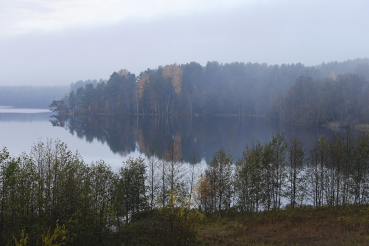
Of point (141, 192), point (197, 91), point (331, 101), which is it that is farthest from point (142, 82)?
point (141, 192)

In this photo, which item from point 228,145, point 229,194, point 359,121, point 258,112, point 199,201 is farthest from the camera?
point 258,112

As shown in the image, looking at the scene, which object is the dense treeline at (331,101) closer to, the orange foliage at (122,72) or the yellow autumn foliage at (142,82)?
the yellow autumn foliage at (142,82)

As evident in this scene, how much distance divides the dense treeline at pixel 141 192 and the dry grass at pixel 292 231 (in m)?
1.59

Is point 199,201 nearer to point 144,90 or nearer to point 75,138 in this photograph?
point 75,138

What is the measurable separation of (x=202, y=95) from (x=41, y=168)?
11754 cm

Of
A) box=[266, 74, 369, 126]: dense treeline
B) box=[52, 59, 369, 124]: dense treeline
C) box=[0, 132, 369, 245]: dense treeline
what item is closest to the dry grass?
box=[0, 132, 369, 245]: dense treeline

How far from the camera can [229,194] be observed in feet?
90.2

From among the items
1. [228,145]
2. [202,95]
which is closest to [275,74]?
[202,95]

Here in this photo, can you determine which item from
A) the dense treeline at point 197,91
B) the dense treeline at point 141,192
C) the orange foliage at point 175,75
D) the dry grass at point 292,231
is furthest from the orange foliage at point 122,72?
the dry grass at point 292,231

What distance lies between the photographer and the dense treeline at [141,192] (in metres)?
14.1

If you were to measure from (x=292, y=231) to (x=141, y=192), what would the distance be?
14492 mm

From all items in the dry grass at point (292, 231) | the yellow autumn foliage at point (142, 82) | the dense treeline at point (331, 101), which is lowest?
Answer: the dry grass at point (292, 231)

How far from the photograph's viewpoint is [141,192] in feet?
89.6

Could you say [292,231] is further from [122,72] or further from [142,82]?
[122,72]
